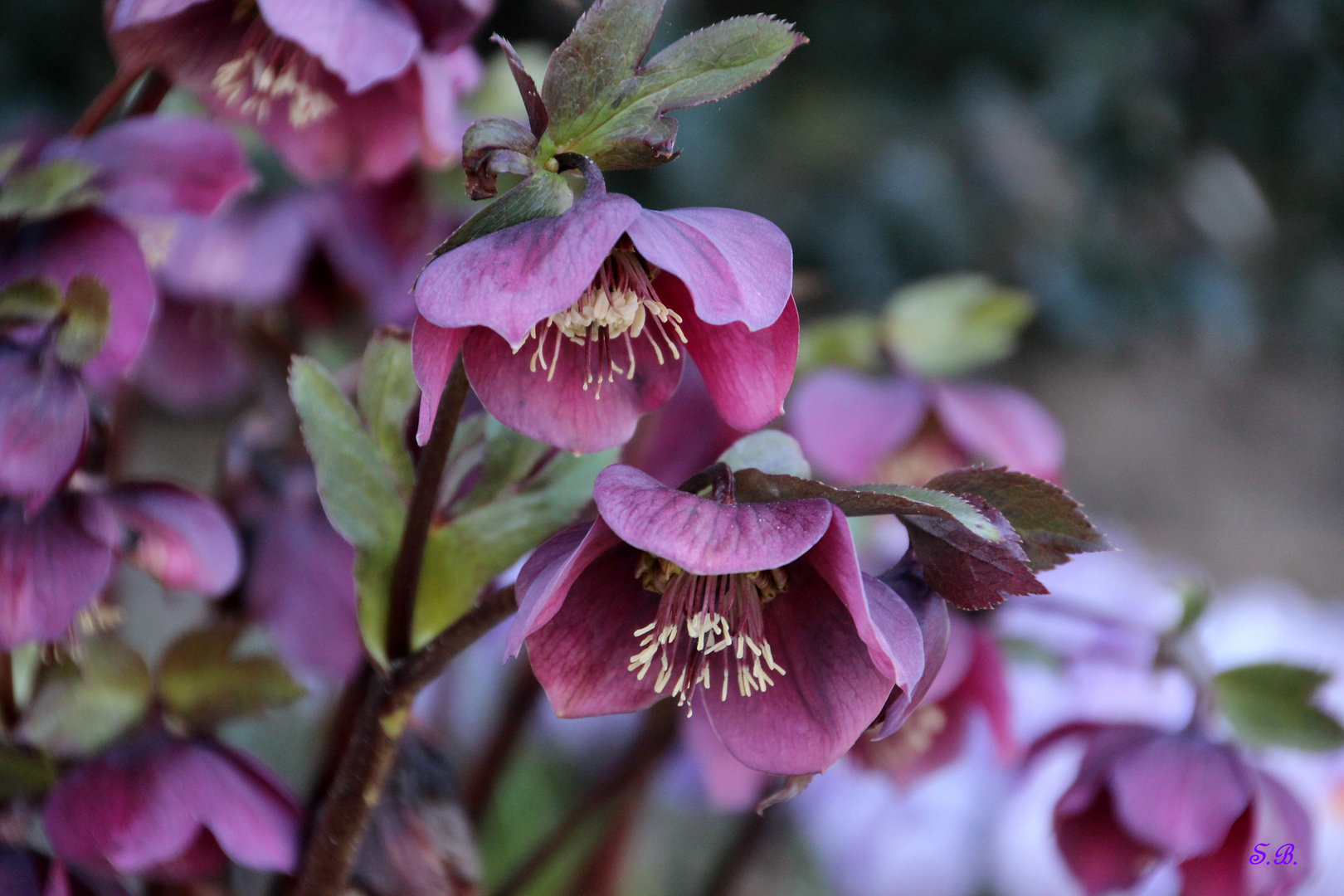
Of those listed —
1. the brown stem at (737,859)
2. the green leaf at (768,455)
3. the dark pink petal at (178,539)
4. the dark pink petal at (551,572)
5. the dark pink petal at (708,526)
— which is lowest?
the brown stem at (737,859)

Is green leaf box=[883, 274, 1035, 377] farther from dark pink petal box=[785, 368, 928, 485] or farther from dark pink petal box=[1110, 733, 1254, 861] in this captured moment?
dark pink petal box=[1110, 733, 1254, 861]

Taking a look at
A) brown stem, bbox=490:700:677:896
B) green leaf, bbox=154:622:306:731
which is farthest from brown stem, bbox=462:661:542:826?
green leaf, bbox=154:622:306:731

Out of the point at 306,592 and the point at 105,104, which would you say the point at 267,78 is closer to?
the point at 105,104

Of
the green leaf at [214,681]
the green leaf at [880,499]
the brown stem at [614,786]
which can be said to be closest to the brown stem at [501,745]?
the brown stem at [614,786]

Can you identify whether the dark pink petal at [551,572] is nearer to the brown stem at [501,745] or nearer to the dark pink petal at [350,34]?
the dark pink petal at [350,34]

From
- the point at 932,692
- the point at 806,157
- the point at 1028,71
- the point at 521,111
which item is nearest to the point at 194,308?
the point at 521,111
